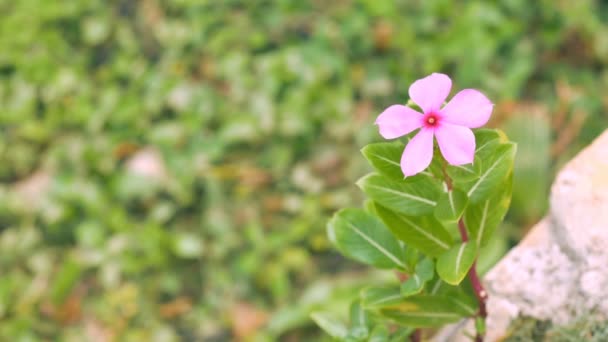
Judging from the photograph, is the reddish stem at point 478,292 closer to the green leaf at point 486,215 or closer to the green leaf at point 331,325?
the green leaf at point 486,215

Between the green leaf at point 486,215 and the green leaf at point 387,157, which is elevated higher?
the green leaf at point 387,157

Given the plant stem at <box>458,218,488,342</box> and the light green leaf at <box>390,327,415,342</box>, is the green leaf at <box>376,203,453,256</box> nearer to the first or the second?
the plant stem at <box>458,218,488,342</box>

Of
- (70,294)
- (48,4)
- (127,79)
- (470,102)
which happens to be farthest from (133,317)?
(470,102)

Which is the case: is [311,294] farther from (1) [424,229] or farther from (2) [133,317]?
(1) [424,229]

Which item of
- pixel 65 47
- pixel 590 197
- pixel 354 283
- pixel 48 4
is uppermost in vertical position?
pixel 48 4

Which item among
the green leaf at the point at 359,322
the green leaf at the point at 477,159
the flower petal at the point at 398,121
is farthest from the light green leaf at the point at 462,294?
the flower petal at the point at 398,121

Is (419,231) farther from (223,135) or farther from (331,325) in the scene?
(223,135)

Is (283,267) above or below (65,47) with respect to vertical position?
below
